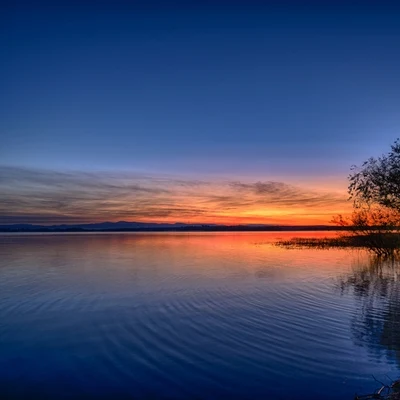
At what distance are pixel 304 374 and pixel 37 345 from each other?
804 centimetres

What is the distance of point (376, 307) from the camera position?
54.7 feet

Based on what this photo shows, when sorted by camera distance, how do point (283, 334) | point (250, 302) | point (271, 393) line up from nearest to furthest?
point (271, 393) → point (283, 334) → point (250, 302)

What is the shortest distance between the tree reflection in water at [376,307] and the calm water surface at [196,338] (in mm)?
55

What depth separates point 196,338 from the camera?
12016 mm

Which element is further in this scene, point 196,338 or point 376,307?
point 376,307

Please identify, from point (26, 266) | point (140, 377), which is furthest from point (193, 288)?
point (26, 266)

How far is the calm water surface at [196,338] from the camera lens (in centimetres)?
856

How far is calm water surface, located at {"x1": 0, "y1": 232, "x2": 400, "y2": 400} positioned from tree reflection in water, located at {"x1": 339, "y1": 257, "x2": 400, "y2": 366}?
55 millimetres

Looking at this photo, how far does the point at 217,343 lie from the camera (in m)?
11.5

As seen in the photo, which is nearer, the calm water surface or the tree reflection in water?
the calm water surface

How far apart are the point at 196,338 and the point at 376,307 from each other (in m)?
9.23

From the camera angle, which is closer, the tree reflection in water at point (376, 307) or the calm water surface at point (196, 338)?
the calm water surface at point (196, 338)

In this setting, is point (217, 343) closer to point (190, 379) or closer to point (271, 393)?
point (190, 379)

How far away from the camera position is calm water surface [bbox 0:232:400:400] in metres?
8.56
